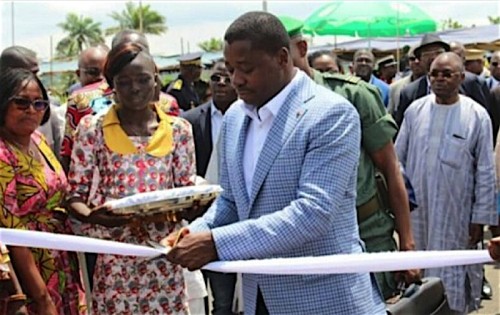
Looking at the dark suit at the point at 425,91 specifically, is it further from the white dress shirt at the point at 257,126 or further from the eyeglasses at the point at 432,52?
the white dress shirt at the point at 257,126

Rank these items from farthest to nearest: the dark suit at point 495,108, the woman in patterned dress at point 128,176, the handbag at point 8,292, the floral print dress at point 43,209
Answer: the dark suit at point 495,108, the woman in patterned dress at point 128,176, the floral print dress at point 43,209, the handbag at point 8,292

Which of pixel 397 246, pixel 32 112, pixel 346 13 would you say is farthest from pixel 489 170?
pixel 346 13

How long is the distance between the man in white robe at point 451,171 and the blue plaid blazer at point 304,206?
3.20 meters

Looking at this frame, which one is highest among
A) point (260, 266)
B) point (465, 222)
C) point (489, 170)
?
point (260, 266)

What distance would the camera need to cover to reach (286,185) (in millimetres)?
3037

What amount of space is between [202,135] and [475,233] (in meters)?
2.05

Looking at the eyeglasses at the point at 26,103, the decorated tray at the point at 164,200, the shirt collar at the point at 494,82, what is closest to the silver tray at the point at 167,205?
the decorated tray at the point at 164,200

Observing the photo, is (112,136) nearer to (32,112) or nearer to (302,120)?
(32,112)

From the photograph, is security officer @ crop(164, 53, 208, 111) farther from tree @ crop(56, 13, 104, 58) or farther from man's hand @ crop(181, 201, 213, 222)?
tree @ crop(56, 13, 104, 58)

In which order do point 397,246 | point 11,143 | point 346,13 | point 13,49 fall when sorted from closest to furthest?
point 11,143
point 397,246
point 13,49
point 346,13

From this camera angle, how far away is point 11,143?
13.8ft

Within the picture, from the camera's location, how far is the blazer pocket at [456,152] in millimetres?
6195

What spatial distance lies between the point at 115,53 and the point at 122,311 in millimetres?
1284

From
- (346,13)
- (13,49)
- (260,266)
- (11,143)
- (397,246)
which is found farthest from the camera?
(346,13)
